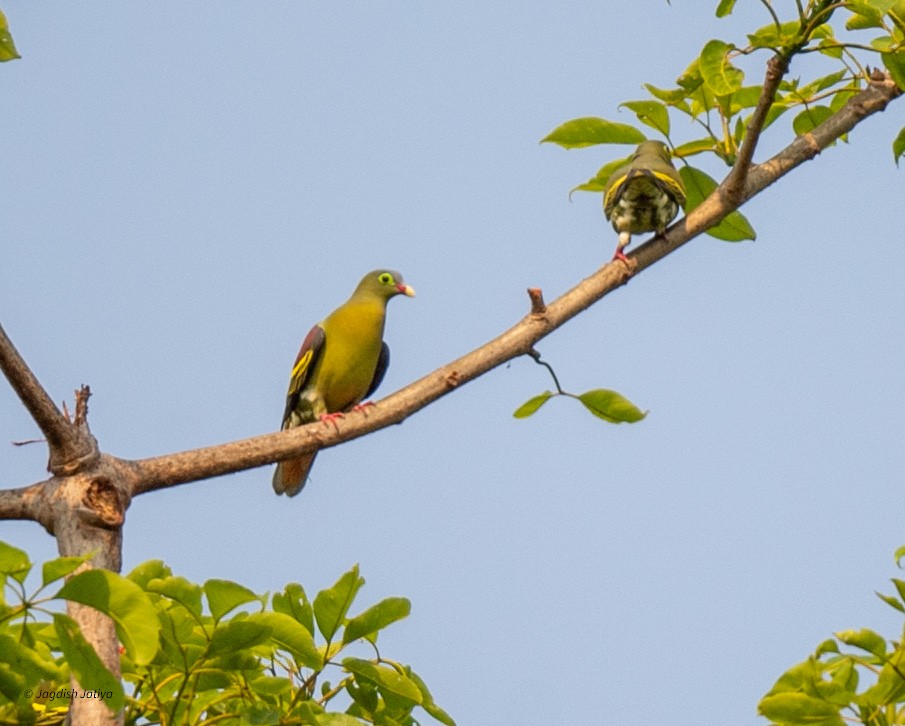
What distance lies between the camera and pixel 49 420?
3234 millimetres

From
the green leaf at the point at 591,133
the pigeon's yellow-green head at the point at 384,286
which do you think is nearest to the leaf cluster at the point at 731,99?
the green leaf at the point at 591,133

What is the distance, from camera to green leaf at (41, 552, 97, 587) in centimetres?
270

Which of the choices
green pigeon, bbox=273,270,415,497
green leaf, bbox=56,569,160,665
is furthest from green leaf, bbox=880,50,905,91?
green pigeon, bbox=273,270,415,497

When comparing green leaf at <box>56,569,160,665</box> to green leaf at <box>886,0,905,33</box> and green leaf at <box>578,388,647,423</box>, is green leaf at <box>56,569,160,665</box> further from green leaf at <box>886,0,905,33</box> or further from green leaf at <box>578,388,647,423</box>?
green leaf at <box>886,0,905,33</box>

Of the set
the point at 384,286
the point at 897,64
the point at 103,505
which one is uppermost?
the point at 384,286

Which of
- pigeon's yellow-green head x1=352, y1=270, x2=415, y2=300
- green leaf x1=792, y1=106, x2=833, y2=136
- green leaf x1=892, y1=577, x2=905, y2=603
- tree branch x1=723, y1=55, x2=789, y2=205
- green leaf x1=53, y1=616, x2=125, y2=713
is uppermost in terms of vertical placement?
pigeon's yellow-green head x1=352, y1=270, x2=415, y2=300

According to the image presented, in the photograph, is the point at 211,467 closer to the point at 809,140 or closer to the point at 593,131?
the point at 593,131

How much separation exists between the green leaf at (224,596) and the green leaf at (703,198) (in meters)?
2.16

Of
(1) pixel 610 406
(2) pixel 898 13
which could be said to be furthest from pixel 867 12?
(1) pixel 610 406

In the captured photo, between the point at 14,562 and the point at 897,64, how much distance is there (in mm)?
2949

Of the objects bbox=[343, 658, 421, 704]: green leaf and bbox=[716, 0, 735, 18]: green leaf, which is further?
bbox=[716, 0, 735, 18]: green leaf

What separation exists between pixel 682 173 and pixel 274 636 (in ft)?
8.06

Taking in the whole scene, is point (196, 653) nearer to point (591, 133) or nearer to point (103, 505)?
point (103, 505)

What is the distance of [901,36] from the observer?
4062mm
